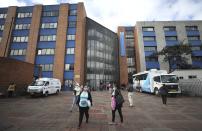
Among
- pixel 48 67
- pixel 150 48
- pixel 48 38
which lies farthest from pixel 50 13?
pixel 150 48

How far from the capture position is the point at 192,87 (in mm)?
19766

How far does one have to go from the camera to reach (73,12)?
36875 mm

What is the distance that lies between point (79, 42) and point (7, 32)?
62.2 ft

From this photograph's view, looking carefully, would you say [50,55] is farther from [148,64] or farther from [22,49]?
[148,64]

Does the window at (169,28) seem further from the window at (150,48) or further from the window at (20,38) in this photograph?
the window at (20,38)

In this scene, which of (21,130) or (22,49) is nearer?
(21,130)

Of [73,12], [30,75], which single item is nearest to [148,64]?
[73,12]

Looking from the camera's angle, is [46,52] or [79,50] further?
[46,52]

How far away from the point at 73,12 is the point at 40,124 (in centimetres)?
3452

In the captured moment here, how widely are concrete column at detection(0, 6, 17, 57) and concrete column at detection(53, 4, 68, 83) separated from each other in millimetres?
12393

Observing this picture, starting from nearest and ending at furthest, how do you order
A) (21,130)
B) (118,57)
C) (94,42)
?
1. (21,130)
2. (94,42)
3. (118,57)

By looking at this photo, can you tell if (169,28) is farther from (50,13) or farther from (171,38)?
(50,13)

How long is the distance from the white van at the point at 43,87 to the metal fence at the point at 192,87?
63.1 ft

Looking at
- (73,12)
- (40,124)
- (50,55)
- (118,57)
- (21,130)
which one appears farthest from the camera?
(118,57)
